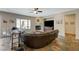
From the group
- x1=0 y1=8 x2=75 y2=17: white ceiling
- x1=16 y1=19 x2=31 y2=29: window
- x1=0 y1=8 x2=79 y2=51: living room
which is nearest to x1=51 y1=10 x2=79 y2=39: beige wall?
x1=0 y1=8 x2=79 y2=51: living room

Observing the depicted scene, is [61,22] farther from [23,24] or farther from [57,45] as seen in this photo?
[23,24]

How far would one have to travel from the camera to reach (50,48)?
2.94 metres

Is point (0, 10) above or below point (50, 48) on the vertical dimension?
above

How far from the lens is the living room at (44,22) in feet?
9.57

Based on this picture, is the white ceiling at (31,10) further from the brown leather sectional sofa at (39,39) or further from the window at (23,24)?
the brown leather sectional sofa at (39,39)

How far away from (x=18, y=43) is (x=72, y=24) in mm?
1470

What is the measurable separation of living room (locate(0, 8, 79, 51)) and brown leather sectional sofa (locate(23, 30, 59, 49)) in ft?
0.25

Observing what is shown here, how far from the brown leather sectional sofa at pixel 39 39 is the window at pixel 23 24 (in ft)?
0.86

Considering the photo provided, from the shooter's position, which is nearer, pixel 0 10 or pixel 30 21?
pixel 0 10

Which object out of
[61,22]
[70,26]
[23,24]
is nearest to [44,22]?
[61,22]

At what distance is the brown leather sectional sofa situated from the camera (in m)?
2.97

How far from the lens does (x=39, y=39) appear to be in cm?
301
